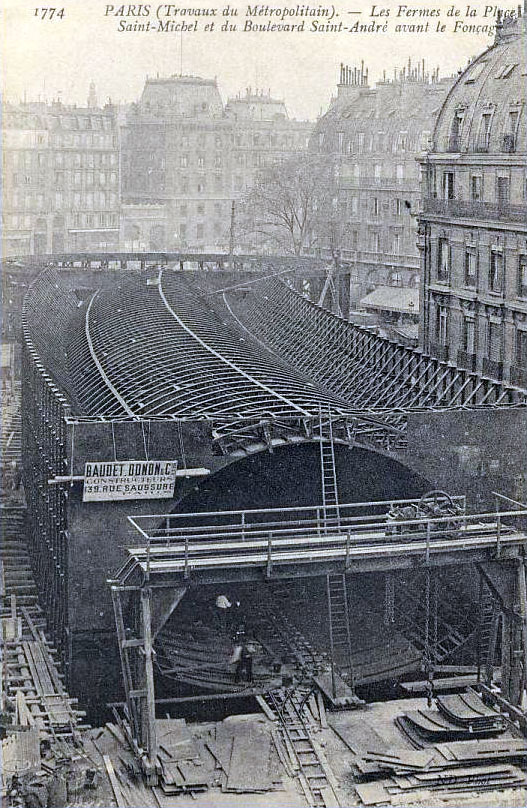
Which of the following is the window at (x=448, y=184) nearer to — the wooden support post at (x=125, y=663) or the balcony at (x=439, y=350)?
the balcony at (x=439, y=350)

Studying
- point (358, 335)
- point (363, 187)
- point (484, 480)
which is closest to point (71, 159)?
point (363, 187)

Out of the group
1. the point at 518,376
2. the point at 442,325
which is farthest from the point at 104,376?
the point at 442,325

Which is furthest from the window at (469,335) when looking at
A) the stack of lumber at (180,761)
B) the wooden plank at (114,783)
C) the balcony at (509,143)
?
the wooden plank at (114,783)

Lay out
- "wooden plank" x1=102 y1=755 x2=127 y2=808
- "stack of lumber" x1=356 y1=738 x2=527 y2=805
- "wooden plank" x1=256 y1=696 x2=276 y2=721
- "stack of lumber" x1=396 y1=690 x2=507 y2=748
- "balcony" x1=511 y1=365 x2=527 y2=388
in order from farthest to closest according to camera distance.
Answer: "balcony" x1=511 y1=365 x2=527 y2=388
"wooden plank" x1=256 y1=696 x2=276 y2=721
"stack of lumber" x1=396 y1=690 x2=507 y2=748
"stack of lumber" x1=356 y1=738 x2=527 y2=805
"wooden plank" x1=102 y1=755 x2=127 y2=808

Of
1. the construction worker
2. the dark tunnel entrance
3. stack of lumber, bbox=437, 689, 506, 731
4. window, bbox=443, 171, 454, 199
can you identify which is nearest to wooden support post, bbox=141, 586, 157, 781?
the dark tunnel entrance

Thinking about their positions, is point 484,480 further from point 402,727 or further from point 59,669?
point 59,669

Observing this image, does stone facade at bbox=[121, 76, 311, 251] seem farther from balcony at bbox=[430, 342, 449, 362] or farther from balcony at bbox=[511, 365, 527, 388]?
balcony at bbox=[511, 365, 527, 388]
